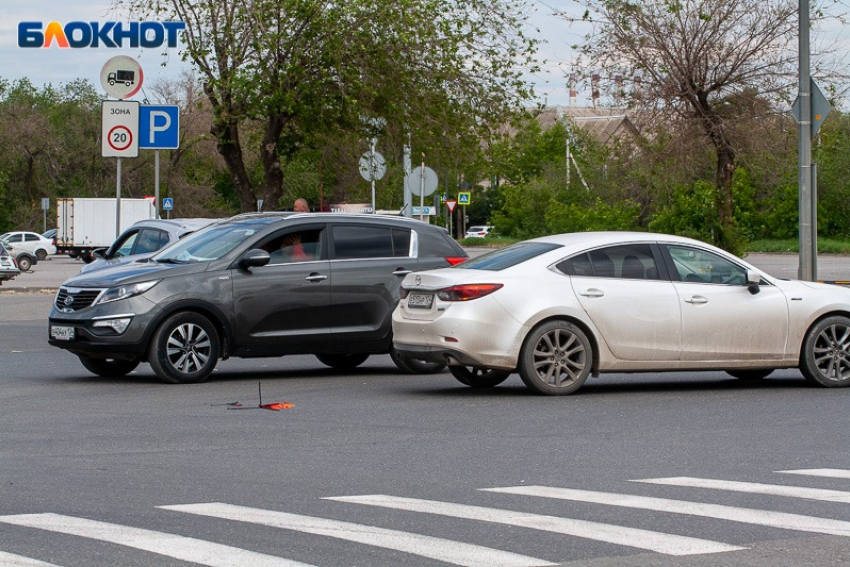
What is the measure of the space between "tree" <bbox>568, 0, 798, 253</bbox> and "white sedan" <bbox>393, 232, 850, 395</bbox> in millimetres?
18261

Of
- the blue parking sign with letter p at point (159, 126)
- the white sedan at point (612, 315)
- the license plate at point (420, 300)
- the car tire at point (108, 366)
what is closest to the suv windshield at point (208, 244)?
the car tire at point (108, 366)

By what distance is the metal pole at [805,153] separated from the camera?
75.4 feet

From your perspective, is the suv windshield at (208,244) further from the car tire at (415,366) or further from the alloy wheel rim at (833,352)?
the alloy wheel rim at (833,352)

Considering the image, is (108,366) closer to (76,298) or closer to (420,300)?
(76,298)

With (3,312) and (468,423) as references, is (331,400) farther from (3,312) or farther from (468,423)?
(3,312)

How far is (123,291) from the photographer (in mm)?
13570

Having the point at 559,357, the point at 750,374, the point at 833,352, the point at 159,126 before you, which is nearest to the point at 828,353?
the point at 833,352

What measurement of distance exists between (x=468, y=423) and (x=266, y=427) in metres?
1.54

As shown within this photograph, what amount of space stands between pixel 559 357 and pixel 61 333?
16.0 feet

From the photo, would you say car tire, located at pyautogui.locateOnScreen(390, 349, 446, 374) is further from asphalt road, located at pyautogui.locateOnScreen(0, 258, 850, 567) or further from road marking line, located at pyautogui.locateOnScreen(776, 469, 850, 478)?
road marking line, located at pyautogui.locateOnScreen(776, 469, 850, 478)

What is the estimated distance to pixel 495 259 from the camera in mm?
13031

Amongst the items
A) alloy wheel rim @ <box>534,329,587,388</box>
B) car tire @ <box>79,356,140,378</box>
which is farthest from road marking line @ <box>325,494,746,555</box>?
car tire @ <box>79,356,140,378</box>

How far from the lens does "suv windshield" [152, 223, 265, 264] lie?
47.3 feet

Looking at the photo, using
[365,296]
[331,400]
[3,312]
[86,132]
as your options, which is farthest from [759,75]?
[86,132]
